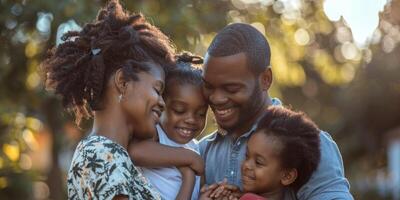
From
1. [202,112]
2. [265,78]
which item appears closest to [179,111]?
[202,112]

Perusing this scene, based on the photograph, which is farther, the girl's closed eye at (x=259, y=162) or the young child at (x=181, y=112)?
the young child at (x=181, y=112)

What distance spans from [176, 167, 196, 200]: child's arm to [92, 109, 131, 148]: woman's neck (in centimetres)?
45

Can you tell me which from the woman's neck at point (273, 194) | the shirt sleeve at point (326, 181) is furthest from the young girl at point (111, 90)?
the shirt sleeve at point (326, 181)

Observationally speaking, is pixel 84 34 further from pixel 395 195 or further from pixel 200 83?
pixel 395 195

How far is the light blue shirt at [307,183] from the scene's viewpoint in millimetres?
4383

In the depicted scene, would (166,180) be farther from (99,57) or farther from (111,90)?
(99,57)

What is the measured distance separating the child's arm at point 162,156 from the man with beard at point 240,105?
0.57 feet

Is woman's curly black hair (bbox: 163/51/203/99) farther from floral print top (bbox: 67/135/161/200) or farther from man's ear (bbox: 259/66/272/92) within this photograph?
floral print top (bbox: 67/135/161/200)

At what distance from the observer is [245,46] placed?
4691mm

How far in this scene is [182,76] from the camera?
4727mm

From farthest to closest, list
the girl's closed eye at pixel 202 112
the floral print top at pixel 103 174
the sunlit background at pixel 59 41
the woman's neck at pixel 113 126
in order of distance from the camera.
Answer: the sunlit background at pixel 59 41 → the girl's closed eye at pixel 202 112 → the woman's neck at pixel 113 126 → the floral print top at pixel 103 174

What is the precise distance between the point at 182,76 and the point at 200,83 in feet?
0.30

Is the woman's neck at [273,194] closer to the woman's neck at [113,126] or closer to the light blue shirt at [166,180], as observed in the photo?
the light blue shirt at [166,180]

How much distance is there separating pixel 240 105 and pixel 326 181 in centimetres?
53
